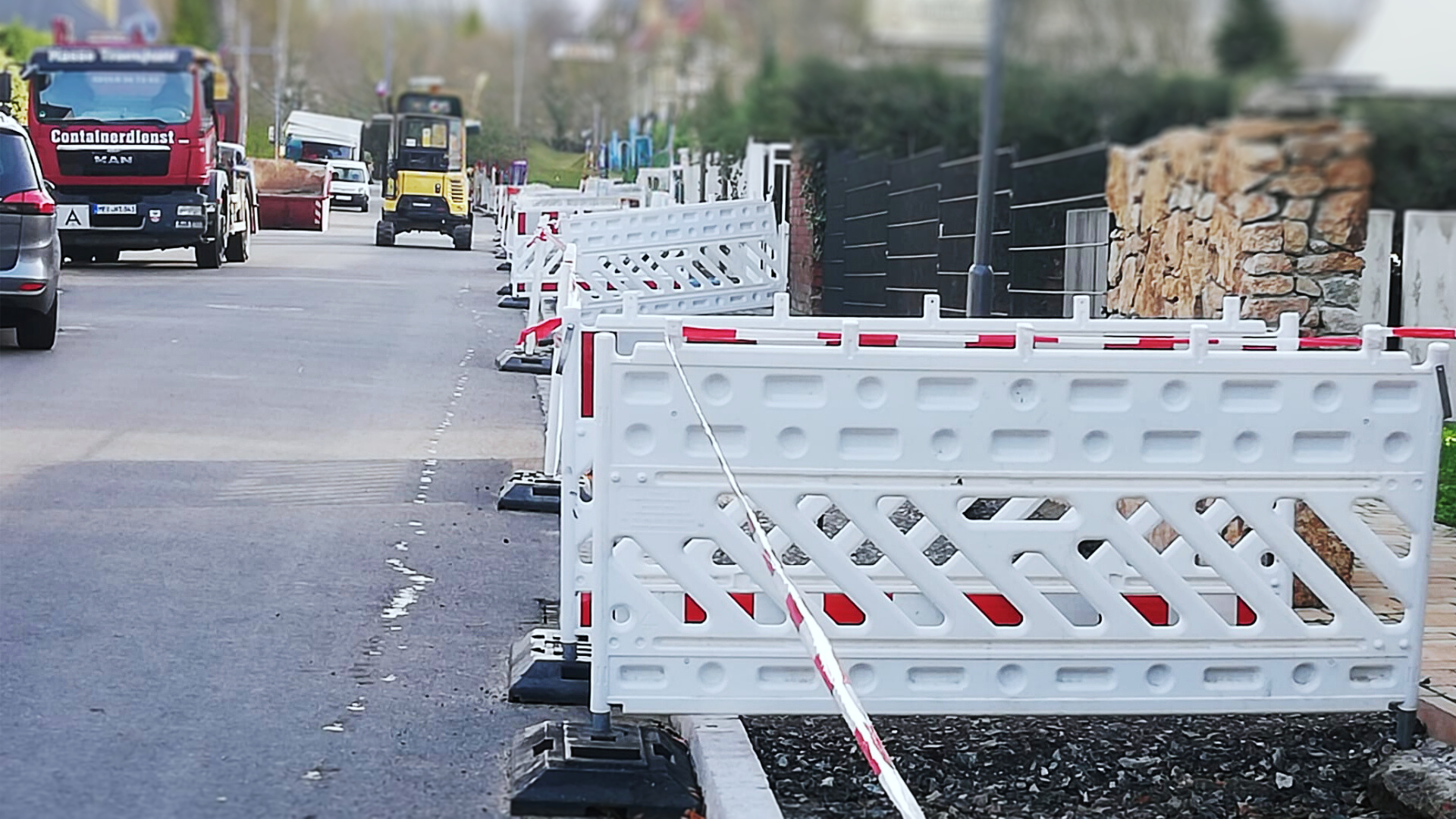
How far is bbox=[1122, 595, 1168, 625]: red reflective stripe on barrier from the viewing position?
5.33 metres

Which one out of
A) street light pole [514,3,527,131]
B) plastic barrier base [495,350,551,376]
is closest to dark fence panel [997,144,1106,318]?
street light pole [514,3,527,131]

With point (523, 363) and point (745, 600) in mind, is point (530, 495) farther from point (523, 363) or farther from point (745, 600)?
point (523, 363)

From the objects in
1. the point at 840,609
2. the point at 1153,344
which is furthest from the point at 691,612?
the point at 1153,344

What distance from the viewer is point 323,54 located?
5.03ft

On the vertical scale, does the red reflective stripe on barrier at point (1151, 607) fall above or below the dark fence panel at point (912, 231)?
below

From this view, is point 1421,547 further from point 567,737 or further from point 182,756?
point 182,756

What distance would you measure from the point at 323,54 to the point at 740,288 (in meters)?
18.3

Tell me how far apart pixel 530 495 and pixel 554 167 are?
7.11m

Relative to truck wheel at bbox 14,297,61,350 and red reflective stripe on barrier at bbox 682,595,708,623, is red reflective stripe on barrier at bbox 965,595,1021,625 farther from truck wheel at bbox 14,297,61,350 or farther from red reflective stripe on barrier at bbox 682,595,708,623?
truck wheel at bbox 14,297,61,350

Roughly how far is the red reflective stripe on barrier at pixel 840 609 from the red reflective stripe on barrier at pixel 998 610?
1.10 feet

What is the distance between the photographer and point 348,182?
269cm

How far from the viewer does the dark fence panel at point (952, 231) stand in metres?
1.51

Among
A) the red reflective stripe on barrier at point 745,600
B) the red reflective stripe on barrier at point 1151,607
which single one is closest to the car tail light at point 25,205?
the red reflective stripe on barrier at point 745,600

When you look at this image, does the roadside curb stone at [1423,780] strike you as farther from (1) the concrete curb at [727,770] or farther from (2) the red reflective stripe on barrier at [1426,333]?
(1) the concrete curb at [727,770]
